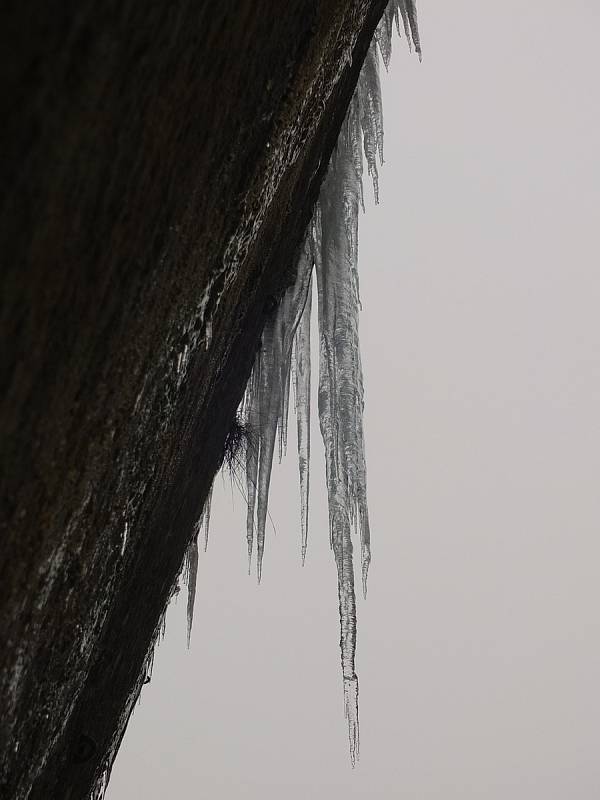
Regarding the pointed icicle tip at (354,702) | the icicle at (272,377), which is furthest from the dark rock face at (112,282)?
the pointed icicle tip at (354,702)

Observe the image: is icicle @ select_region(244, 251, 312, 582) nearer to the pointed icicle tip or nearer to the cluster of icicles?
the cluster of icicles

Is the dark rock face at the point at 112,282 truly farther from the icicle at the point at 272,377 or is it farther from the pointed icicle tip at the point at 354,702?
the pointed icicle tip at the point at 354,702

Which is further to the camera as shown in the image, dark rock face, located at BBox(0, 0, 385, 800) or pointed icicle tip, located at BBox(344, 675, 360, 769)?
pointed icicle tip, located at BBox(344, 675, 360, 769)

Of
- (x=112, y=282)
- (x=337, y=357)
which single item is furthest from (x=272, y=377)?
(x=112, y=282)

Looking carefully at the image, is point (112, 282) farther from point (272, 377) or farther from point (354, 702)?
point (354, 702)

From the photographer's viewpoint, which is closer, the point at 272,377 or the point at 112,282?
the point at 112,282

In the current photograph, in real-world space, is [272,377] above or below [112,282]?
above

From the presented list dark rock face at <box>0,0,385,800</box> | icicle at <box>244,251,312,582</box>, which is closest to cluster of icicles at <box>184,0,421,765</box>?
icicle at <box>244,251,312,582</box>
